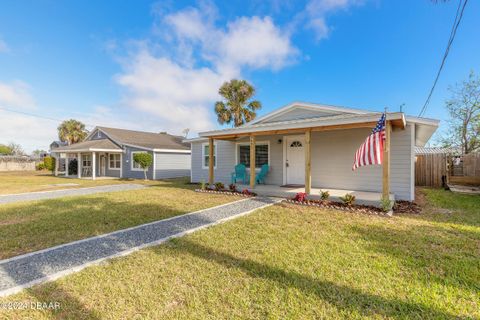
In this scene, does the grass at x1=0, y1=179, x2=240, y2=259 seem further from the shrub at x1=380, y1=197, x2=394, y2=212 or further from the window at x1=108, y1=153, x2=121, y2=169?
the window at x1=108, y1=153, x2=121, y2=169

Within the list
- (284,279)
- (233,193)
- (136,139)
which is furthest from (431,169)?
(136,139)

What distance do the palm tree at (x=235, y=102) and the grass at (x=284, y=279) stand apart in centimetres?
1604

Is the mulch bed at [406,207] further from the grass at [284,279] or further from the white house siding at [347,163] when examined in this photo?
the grass at [284,279]

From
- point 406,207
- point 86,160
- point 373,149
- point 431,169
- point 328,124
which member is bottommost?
point 406,207

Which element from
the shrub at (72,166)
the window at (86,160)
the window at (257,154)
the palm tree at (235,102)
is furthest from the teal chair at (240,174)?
the shrub at (72,166)

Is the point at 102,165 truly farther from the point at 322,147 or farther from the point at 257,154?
the point at 322,147

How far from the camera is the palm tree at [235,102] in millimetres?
19438

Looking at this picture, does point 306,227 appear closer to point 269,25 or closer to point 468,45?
point 269,25

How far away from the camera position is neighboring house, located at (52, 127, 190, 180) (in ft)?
55.6

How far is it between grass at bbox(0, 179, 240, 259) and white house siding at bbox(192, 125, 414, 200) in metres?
3.46

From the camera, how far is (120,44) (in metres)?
13.5

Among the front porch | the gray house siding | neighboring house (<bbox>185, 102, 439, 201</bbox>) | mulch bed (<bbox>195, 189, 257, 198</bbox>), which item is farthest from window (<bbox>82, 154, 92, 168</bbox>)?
the front porch

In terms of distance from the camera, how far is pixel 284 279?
2.74 metres

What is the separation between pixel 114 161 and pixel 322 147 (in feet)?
55.6
